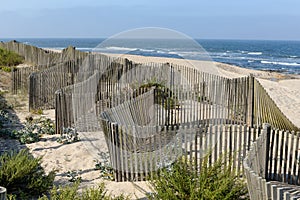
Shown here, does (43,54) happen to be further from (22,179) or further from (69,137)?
(22,179)

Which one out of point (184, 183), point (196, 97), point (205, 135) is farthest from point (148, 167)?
point (196, 97)

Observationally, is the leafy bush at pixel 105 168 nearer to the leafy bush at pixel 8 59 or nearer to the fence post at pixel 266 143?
the fence post at pixel 266 143

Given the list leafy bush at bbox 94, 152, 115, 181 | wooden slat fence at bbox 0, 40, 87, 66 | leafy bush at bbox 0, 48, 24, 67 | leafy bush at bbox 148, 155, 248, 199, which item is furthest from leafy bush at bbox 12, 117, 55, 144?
leafy bush at bbox 0, 48, 24, 67

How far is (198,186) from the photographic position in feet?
15.9

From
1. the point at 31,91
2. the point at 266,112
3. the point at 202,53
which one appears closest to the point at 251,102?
the point at 266,112

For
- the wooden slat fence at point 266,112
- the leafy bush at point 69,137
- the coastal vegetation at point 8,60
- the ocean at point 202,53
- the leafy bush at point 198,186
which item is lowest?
the leafy bush at point 69,137

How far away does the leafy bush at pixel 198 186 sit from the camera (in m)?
4.47

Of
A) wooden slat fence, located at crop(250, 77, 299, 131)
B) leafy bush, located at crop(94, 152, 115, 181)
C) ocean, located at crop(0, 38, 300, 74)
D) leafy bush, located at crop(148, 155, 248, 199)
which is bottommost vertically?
leafy bush, located at crop(94, 152, 115, 181)

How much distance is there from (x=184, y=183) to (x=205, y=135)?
5.08ft

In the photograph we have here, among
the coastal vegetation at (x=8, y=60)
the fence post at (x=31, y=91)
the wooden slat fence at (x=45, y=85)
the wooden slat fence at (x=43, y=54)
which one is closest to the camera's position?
the fence post at (x=31, y=91)

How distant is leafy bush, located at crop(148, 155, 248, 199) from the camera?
4473 millimetres

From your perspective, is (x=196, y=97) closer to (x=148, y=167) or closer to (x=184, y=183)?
(x=148, y=167)

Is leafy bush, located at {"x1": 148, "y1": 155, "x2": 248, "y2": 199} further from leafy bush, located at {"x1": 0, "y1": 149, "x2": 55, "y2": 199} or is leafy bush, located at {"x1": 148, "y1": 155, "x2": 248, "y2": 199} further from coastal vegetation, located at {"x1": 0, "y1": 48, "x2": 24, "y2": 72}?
coastal vegetation, located at {"x1": 0, "y1": 48, "x2": 24, "y2": 72}

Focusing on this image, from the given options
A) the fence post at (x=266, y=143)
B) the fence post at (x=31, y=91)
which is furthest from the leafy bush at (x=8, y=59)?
the fence post at (x=266, y=143)
